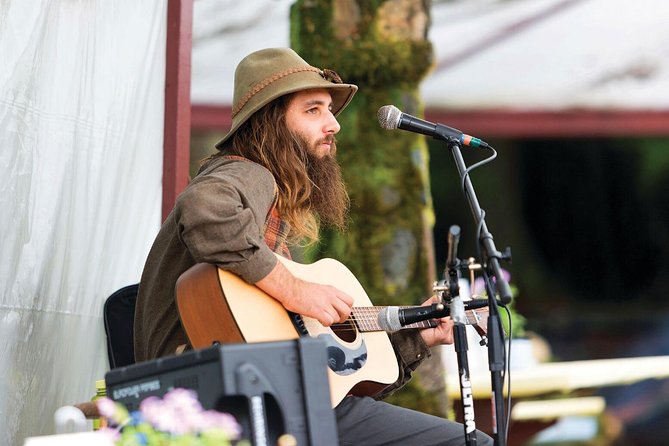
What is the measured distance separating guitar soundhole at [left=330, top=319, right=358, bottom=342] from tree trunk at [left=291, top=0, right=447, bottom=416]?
175 cm

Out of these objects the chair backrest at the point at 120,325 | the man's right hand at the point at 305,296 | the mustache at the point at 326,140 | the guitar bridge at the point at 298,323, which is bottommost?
the guitar bridge at the point at 298,323

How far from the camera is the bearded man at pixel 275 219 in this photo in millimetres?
3088

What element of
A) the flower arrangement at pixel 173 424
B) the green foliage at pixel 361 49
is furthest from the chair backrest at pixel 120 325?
the green foliage at pixel 361 49

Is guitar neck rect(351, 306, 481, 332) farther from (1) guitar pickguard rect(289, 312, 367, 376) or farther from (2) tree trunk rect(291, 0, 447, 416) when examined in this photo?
(2) tree trunk rect(291, 0, 447, 416)

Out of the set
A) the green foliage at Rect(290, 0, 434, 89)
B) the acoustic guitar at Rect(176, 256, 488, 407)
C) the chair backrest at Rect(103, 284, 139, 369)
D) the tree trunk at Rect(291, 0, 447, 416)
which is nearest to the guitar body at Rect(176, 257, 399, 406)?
the acoustic guitar at Rect(176, 256, 488, 407)

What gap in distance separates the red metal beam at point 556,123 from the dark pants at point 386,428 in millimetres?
4658

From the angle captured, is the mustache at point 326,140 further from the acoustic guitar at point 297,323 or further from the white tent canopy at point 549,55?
the white tent canopy at point 549,55

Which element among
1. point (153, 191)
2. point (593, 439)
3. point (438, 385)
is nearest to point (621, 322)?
point (593, 439)

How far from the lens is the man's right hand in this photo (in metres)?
3.16

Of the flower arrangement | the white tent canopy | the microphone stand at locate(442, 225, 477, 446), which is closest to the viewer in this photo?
the flower arrangement

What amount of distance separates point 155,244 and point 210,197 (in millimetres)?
401

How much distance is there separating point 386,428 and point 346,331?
35cm

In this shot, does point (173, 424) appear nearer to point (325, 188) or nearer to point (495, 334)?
point (495, 334)

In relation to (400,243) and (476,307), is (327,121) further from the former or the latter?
(400,243)
